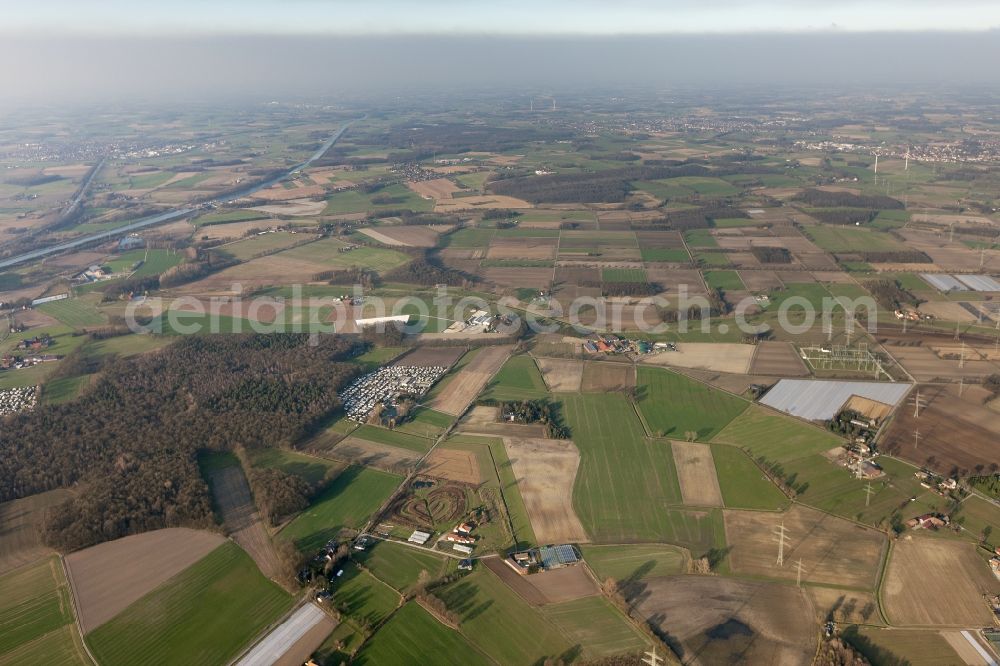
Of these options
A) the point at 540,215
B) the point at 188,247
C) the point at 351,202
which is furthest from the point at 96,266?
the point at 540,215

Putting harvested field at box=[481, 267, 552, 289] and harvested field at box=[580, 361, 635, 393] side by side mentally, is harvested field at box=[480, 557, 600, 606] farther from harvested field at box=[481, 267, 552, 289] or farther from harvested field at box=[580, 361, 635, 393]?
harvested field at box=[481, 267, 552, 289]

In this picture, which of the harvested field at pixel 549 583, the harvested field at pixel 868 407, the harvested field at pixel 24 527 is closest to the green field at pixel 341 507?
the harvested field at pixel 549 583

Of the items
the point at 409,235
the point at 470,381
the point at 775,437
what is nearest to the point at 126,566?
the point at 470,381

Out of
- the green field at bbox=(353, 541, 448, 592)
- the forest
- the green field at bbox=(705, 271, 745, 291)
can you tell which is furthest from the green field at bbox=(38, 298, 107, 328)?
the green field at bbox=(705, 271, 745, 291)

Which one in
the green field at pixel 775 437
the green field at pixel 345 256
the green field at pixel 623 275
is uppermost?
the green field at pixel 345 256

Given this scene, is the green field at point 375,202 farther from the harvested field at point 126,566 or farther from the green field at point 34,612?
the green field at point 34,612
